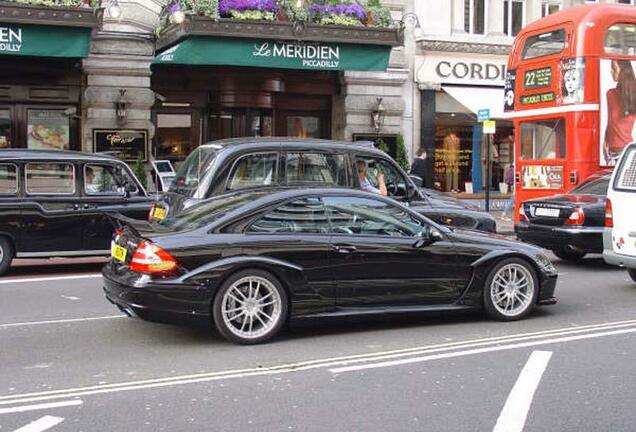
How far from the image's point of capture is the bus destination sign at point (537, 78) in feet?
47.6

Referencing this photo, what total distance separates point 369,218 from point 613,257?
420 centimetres

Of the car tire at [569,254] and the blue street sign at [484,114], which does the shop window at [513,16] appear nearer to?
the blue street sign at [484,114]

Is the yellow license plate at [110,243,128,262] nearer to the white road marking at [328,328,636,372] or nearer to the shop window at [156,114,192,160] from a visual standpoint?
the white road marking at [328,328,636,372]

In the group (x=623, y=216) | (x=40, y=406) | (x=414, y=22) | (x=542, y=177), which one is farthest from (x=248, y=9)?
(x=40, y=406)

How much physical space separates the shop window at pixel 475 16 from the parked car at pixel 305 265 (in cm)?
1747

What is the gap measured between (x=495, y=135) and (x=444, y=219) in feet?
48.3

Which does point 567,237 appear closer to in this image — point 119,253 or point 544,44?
point 544,44

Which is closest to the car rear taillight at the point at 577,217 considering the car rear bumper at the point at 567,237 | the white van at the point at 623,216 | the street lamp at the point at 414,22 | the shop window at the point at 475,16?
the car rear bumper at the point at 567,237

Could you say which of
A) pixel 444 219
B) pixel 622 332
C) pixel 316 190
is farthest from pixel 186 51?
pixel 622 332

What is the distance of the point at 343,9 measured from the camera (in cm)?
1945

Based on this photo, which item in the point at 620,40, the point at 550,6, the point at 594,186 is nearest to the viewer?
the point at 594,186

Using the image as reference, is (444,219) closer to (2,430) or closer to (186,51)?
(2,430)

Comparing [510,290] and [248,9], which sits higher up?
[248,9]

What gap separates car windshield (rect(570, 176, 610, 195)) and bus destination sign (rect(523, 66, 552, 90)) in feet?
7.41
